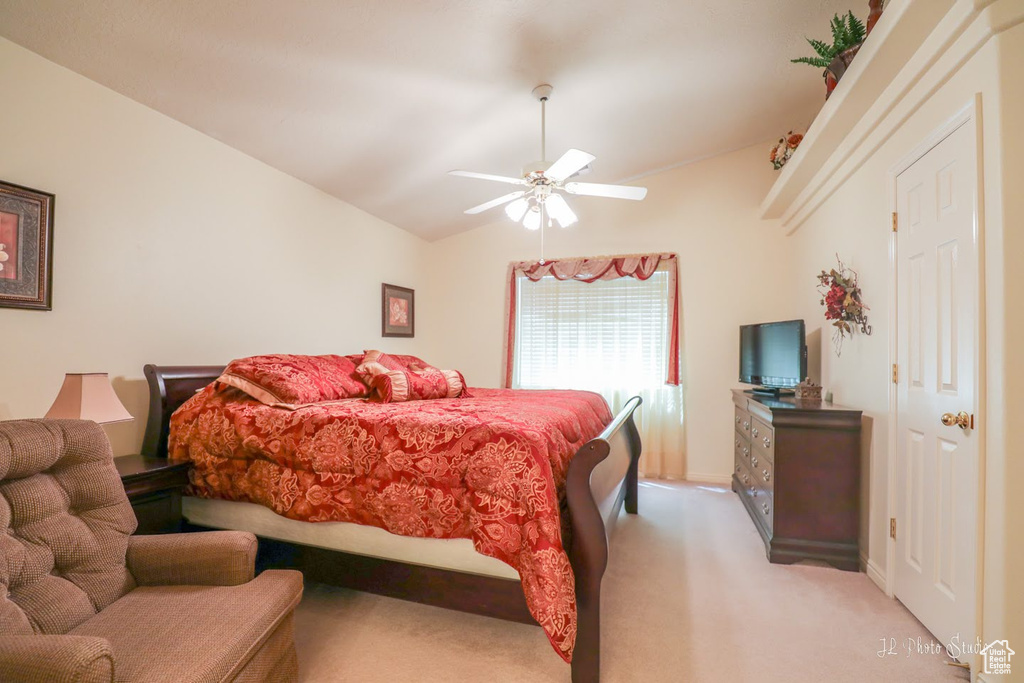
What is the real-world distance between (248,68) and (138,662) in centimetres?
243

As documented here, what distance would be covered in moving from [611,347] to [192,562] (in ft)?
12.1

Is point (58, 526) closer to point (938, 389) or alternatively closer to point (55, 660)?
point (55, 660)

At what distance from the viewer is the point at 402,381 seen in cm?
271

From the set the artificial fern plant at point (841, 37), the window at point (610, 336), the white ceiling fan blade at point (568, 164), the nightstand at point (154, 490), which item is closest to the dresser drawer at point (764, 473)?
the window at point (610, 336)

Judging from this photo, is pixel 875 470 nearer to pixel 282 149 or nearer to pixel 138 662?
pixel 138 662

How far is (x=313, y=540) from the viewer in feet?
6.34

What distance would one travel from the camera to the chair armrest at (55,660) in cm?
87

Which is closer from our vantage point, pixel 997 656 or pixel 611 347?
pixel 997 656

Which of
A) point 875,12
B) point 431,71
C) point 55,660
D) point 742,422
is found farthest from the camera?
point 742,422

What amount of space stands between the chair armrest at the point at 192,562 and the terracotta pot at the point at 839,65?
340 cm

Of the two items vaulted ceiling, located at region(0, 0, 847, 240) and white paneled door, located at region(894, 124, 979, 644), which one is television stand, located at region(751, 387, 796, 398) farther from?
vaulted ceiling, located at region(0, 0, 847, 240)

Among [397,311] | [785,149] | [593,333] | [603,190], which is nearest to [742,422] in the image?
[593,333]

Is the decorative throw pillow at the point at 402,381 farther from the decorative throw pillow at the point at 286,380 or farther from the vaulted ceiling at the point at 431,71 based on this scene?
the vaulted ceiling at the point at 431,71

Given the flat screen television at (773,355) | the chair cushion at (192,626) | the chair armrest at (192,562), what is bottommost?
the chair cushion at (192,626)
